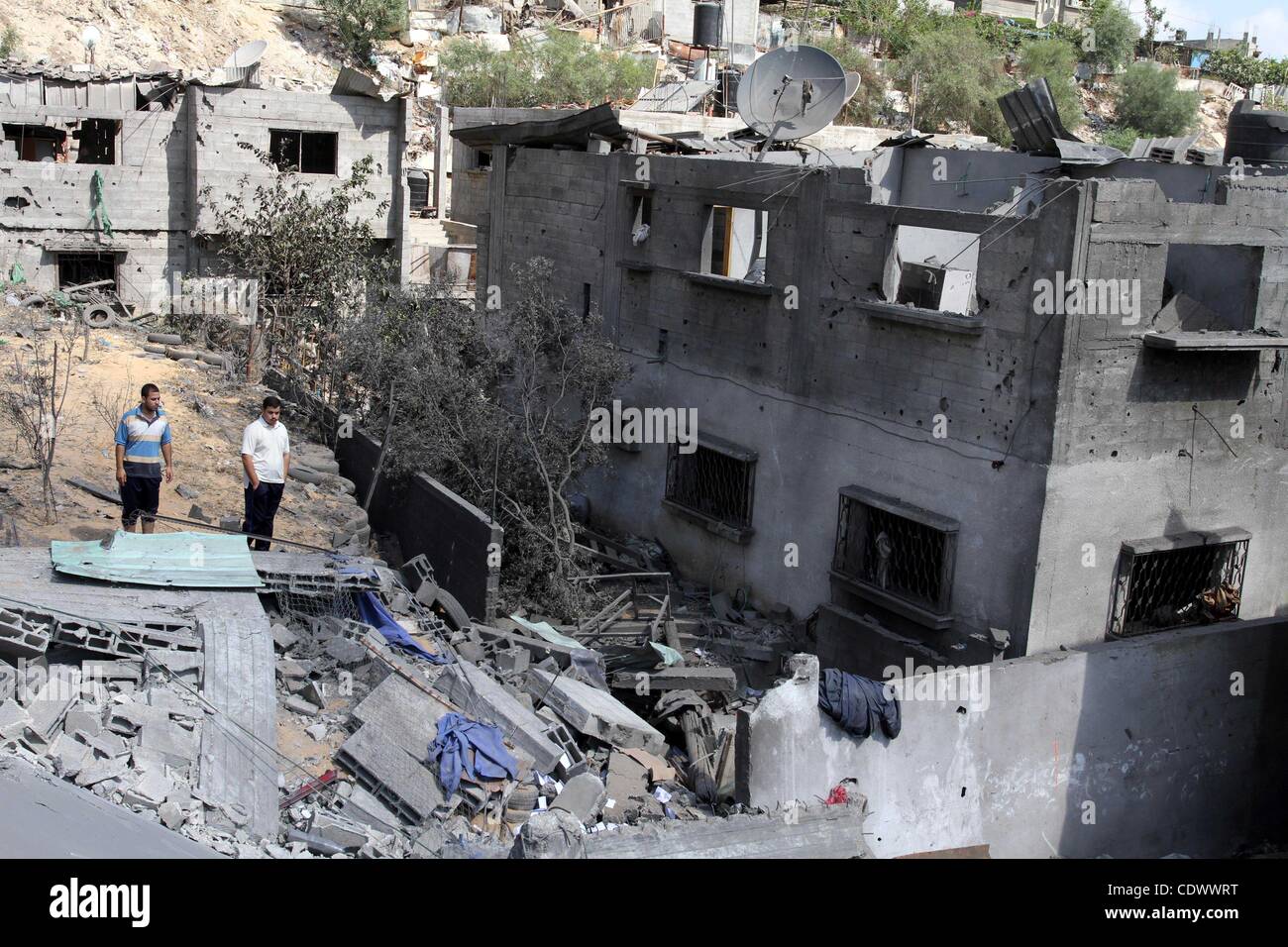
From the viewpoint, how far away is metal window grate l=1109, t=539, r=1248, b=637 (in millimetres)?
12180

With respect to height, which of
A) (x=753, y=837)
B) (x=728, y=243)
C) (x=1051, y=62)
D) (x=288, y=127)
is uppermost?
(x=1051, y=62)

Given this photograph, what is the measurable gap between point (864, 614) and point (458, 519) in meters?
4.34

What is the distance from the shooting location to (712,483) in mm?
15453

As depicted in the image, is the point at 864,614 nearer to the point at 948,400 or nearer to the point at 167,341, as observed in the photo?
the point at 948,400

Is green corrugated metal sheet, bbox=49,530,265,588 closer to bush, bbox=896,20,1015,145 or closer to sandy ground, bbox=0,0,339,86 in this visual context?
sandy ground, bbox=0,0,339,86

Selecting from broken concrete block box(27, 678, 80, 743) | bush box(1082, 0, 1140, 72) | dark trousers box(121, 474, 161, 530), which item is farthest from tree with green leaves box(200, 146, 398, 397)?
bush box(1082, 0, 1140, 72)

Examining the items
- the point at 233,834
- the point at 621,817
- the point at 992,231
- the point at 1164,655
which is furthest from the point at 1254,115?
the point at 233,834

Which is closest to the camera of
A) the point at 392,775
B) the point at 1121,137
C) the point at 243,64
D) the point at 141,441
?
the point at 392,775

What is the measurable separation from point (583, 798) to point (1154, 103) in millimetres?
42718

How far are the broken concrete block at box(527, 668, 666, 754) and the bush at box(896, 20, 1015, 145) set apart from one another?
32.7 meters

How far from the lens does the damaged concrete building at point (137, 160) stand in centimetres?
2227

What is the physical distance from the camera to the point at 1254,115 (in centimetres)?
1458

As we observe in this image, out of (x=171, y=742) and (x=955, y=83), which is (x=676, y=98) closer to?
(x=955, y=83)

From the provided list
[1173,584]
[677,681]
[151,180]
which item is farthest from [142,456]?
[151,180]
